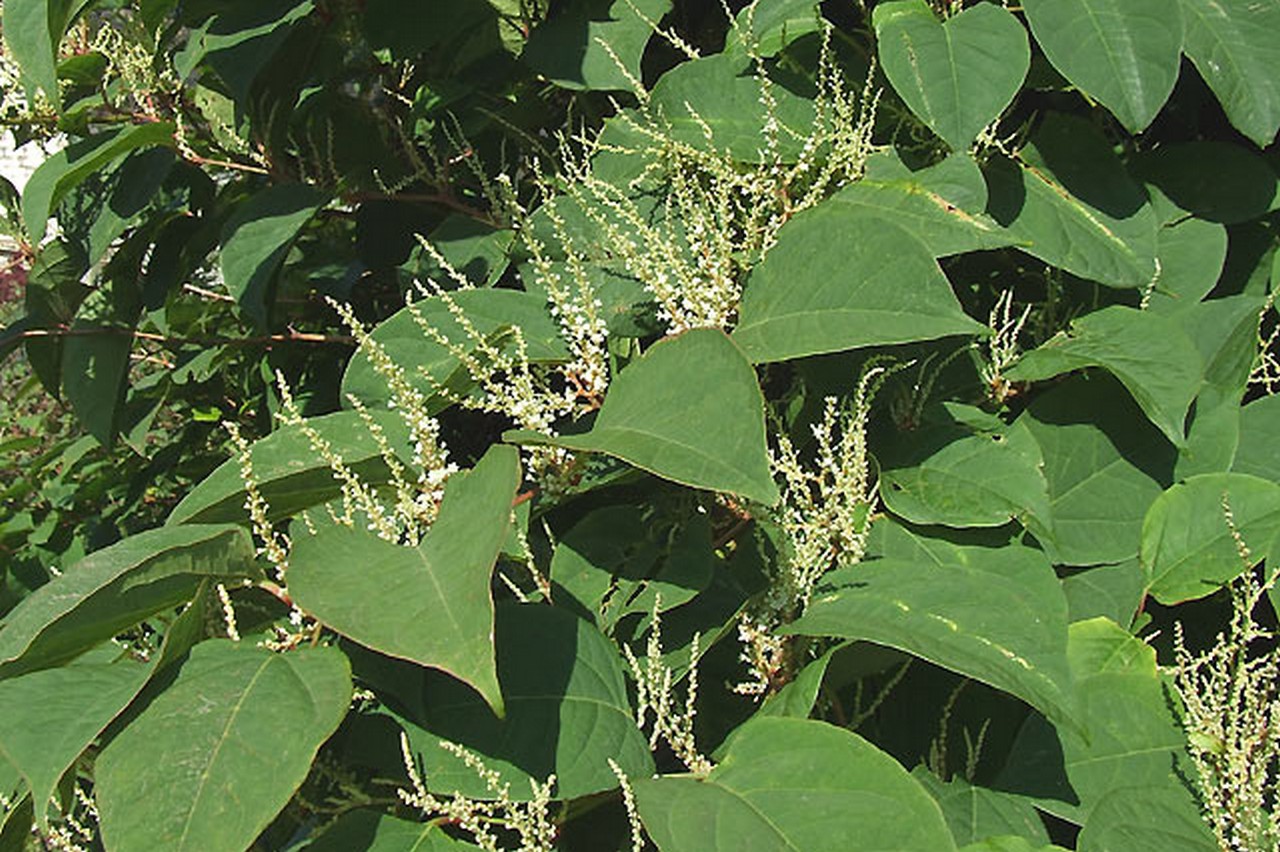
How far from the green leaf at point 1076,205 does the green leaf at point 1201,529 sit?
0.22m

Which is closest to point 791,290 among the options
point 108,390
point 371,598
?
point 371,598

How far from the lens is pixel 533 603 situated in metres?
1.08

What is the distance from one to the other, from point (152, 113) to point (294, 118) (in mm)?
179

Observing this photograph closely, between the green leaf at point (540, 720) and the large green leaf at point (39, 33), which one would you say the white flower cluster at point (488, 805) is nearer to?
the green leaf at point (540, 720)

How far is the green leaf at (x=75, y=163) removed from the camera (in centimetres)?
158

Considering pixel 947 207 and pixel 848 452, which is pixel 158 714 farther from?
pixel 947 207

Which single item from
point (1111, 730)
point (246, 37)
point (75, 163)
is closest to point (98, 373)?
point (75, 163)

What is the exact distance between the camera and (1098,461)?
4.57 feet

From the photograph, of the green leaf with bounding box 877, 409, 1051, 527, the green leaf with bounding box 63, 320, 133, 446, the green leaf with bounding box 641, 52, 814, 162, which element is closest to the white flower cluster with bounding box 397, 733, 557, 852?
the green leaf with bounding box 877, 409, 1051, 527

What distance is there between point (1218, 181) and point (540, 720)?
1.02 metres

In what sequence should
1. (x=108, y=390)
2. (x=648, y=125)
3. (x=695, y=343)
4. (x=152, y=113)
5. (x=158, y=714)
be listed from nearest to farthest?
(x=158, y=714) < (x=695, y=343) < (x=648, y=125) < (x=152, y=113) < (x=108, y=390)

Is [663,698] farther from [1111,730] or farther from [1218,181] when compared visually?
[1218,181]

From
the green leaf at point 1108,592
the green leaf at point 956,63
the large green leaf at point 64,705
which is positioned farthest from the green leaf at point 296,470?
the green leaf at point 1108,592

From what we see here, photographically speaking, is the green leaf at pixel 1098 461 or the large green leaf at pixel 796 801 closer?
the large green leaf at pixel 796 801
